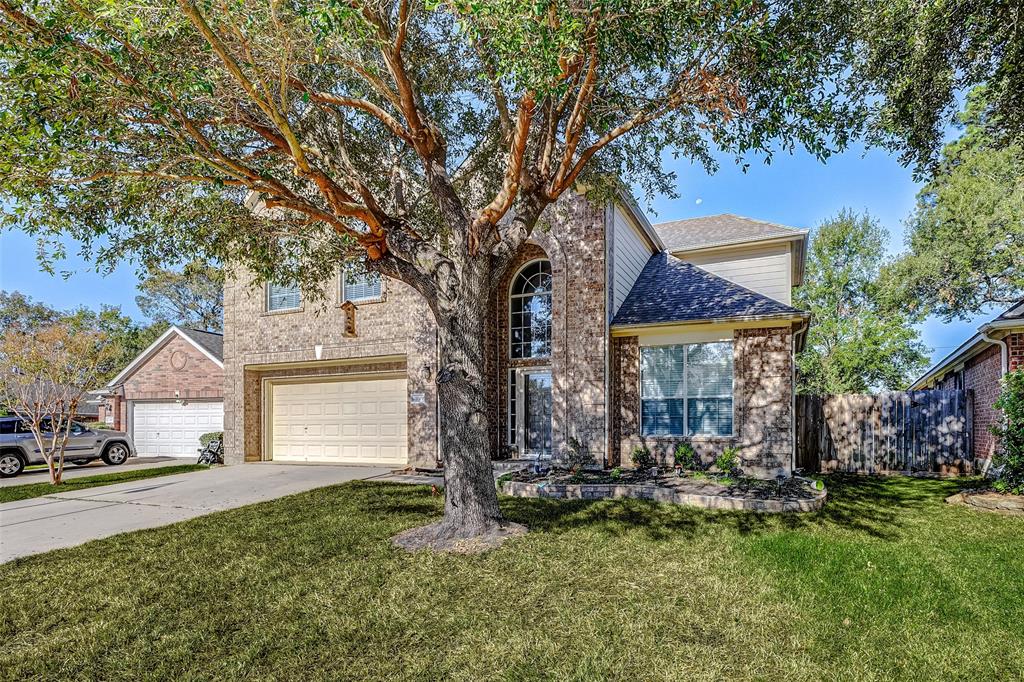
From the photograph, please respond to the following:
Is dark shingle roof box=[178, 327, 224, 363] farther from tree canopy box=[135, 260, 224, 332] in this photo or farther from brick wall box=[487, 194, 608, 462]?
tree canopy box=[135, 260, 224, 332]

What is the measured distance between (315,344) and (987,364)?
1507 cm

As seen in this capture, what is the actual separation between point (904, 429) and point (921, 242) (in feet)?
43.5

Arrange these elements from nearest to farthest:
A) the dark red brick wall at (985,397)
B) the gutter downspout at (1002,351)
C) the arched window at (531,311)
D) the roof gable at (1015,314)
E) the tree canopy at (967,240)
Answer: the roof gable at (1015,314) → the gutter downspout at (1002,351) → the dark red brick wall at (985,397) → the arched window at (531,311) → the tree canopy at (967,240)

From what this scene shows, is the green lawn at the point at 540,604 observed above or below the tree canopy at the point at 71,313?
below

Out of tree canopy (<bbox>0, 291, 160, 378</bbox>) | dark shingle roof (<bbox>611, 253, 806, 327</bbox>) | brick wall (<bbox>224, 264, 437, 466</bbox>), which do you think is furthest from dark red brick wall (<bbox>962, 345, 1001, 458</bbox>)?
tree canopy (<bbox>0, 291, 160, 378</bbox>)

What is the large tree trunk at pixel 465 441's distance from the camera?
20.4 feet

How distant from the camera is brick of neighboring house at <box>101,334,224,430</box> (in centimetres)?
1708

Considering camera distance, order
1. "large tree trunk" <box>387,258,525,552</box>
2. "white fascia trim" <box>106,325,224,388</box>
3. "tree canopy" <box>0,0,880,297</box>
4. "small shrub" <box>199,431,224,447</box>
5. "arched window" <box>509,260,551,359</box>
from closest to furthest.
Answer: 1. "tree canopy" <box>0,0,880,297</box>
2. "large tree trunk" <box>387,258,525,552</box>
3. "arched window" <box>509,260,551,359</box>
4. "small shrub" <box>199,431,224,447</box>
5. "white fascia trim" <box>106,325,224,388</box>

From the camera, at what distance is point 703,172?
8648 mm

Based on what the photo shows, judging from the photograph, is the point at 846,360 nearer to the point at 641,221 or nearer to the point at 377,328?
the point at 641,221

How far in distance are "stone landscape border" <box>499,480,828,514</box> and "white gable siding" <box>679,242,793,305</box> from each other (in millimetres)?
5893

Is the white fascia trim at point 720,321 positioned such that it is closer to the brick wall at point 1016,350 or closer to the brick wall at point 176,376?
the brick wall at point 1016,350

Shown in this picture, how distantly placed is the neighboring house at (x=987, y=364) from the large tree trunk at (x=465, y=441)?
832cm

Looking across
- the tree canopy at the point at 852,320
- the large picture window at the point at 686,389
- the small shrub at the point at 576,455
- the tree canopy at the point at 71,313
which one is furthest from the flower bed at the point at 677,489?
the tree canopy at the point at 71,313
